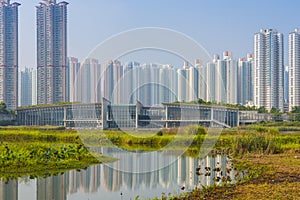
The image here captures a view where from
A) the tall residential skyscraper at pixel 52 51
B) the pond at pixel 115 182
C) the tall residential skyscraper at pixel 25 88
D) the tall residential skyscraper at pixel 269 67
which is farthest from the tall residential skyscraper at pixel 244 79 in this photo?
the pond at pixel 115 182

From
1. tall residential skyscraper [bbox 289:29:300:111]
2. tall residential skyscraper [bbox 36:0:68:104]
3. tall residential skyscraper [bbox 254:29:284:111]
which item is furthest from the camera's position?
tall residential skyscraper [bbox 289:29:300:111]

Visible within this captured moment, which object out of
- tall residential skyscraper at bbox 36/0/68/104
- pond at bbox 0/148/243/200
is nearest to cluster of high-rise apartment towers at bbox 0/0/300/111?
tall residential skyscraper at bbox 36/0/68/104

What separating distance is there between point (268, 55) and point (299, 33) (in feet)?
23.0

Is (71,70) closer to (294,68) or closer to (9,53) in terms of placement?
(9,53)

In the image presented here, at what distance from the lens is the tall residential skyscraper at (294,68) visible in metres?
57.4

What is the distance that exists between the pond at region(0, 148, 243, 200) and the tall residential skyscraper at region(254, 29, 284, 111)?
4571cm

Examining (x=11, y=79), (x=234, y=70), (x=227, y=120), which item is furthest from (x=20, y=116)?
(x=234, y=70)

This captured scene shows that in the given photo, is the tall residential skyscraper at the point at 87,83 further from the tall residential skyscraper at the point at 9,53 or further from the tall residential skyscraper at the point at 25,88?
the tall residential skyscraper at the point at 25,88

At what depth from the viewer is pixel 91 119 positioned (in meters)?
36.8

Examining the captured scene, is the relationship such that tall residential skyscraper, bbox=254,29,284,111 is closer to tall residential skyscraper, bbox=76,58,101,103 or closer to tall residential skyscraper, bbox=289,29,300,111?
tall residential skyscraper, bbox=289,29,300,111

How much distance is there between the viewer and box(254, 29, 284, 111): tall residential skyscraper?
55688mm

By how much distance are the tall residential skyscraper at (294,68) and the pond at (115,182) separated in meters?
48.7

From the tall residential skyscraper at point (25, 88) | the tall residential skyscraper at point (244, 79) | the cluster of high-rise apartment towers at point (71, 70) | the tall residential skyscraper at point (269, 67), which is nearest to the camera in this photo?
the cluster of high-rise apartment towers at point (71, 70)

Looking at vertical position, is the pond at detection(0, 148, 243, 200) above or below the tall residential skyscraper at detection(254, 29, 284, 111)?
below
